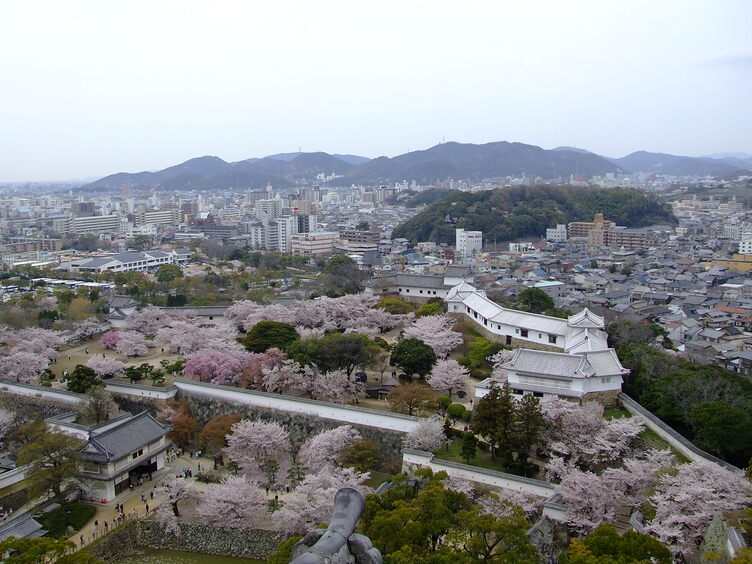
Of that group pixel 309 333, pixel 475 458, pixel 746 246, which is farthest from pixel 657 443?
pixel 746 246

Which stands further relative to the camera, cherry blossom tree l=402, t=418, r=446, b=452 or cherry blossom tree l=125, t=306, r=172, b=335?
cherry blossom tree l=125, t=306, r=172, b=335

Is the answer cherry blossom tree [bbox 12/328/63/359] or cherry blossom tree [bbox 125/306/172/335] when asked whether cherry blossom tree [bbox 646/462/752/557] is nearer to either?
cherry blossom tree [bbox 12/328/63/359]

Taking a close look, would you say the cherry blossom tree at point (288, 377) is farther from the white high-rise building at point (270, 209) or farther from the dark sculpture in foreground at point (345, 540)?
the white high-rise building at point (270, 209)

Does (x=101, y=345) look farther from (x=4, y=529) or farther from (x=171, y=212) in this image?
(x=171, y=212)

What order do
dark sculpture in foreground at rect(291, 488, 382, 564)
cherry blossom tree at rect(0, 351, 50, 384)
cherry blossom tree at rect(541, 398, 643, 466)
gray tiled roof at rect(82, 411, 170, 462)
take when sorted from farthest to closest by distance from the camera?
cherry blossom tree at rect(0, 351, 50, 384) → gray tiled roof at rect(82, 411, 170, 462) → cherry blossom tree at rect(541, 398, 643, 466) → dark sculpture in foreground at rect(291, 488, 382, 564)

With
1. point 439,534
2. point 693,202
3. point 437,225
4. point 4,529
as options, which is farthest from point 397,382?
point 693,202

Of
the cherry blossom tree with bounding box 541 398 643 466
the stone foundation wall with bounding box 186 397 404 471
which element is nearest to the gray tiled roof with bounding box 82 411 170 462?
the stone foundation wall with bounding box 186 397 404 471
